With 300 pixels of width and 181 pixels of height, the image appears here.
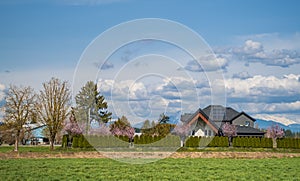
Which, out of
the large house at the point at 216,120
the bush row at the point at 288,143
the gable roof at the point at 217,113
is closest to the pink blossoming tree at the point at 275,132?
the large house at the point at 216,120

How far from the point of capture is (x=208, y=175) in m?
21.4

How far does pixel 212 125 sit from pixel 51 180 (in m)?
45.7

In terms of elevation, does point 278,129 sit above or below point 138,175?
above

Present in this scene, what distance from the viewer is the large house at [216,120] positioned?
62.6m

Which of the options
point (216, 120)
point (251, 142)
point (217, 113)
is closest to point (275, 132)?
point (216, 120)

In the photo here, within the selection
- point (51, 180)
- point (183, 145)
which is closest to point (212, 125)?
A: point (183, 145)

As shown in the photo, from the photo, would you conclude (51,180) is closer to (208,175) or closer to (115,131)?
(208,175)

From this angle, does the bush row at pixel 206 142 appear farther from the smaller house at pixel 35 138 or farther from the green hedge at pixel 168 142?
the smaller house at pixel 35 138

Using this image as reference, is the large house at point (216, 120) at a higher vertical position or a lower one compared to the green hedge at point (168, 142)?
higher

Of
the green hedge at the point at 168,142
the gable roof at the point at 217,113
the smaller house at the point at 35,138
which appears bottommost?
the green hedge at the point at 168,142

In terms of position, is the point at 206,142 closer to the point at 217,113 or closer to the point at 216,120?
the point at 216,120

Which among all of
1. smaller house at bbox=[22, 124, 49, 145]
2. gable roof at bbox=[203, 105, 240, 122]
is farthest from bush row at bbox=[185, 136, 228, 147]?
smaller house at bbox=[22, 124, 49, 145]

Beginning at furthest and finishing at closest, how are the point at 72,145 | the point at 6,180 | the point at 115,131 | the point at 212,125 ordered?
the point at 212,125 < the point at 115,131 < the point at 72,145 < the point at 6,180

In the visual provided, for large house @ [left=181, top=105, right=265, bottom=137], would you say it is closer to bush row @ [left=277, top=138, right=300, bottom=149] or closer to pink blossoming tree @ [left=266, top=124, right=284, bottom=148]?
pink blossoming tree @ [left=266, top=124, right=284, bottom=148]
